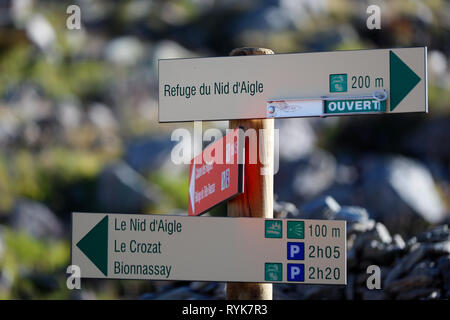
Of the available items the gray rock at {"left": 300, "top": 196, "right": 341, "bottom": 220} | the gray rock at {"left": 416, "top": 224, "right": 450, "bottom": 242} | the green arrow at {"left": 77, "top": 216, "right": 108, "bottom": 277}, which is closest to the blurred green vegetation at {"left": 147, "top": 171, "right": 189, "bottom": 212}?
the gray rock at {"left": 300, "top": 196, "right": 341, "bottom": 220}

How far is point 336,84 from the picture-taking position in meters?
3.79

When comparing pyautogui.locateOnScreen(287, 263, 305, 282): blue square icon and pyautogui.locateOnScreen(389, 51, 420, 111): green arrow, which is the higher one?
pyautogui.locateOnScreen(389, 51, 420, 111): green arrow

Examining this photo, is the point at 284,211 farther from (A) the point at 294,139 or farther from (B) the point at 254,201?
(A) the point at 294,139

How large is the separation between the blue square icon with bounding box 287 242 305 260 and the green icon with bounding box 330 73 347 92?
823 millimetres

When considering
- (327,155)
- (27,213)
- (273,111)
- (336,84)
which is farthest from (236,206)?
(327,155)

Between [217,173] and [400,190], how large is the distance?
778 centimetres

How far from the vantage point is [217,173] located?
13.1ft

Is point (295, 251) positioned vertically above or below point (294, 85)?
below

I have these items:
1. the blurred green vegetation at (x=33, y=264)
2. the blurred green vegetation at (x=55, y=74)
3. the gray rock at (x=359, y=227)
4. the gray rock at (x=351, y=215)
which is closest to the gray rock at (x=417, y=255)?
the gray rock at (x=359, y=227)

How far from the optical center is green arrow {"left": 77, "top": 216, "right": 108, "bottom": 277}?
12.7 ft

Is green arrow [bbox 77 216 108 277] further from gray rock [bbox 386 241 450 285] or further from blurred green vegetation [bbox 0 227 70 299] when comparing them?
blurred green vegetation [bbox 0 227 70 299]

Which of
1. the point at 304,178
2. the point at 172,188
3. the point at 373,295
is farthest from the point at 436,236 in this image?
the point at 172,188
